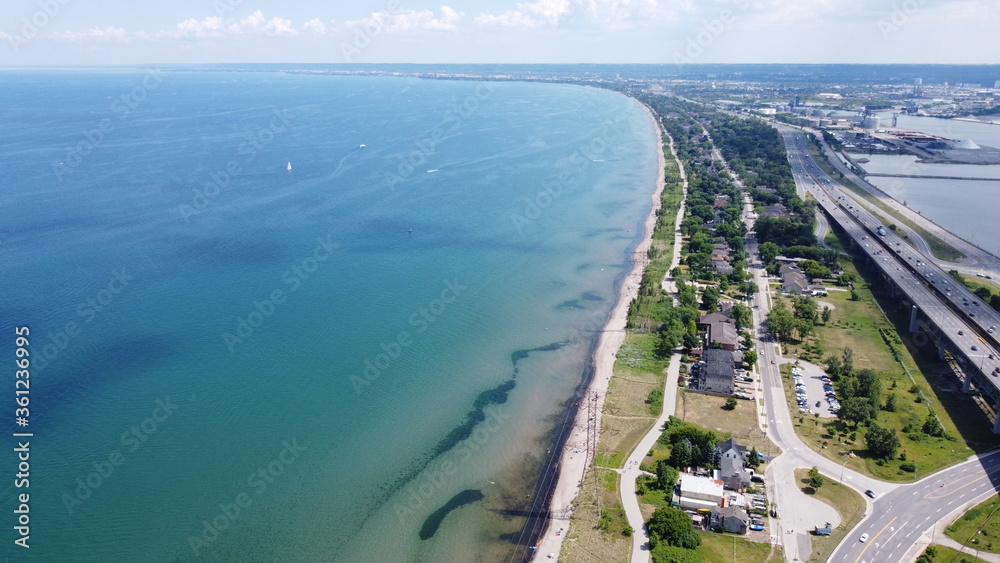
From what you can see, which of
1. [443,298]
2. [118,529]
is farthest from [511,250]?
[118,529]

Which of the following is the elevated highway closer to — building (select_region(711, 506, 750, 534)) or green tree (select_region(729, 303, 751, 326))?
green tree (select_region(729, 303, 751, 326))

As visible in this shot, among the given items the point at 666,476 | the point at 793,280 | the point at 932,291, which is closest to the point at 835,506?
the point at 666,476

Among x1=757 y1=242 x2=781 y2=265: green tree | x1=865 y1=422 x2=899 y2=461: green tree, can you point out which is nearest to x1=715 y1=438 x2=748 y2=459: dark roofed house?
x1=865 y1=422 x2=899 y2=461: green tree

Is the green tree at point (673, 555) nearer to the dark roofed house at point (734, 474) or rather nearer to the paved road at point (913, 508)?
the dark roofed house at point (734, 474)

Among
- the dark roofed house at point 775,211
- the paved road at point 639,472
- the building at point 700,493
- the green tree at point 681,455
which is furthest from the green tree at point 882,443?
the dark roofed house at point 775,211

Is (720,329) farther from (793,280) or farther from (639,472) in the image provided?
(639,472)

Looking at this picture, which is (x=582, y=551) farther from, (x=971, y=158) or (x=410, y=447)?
(x=971, y=158)
